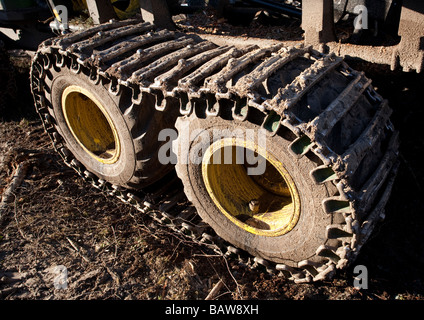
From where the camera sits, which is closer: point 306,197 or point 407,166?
point 306,197

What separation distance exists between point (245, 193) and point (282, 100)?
1066mm

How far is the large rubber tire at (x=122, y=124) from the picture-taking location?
293 centimetres

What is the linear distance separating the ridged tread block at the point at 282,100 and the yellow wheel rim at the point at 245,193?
0.83ft

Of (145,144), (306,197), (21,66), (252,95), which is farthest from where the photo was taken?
(21,66)

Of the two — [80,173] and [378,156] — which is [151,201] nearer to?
[80,173]

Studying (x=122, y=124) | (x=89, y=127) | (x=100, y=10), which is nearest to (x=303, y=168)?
(x=122, y=124)

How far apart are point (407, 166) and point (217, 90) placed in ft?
6.68

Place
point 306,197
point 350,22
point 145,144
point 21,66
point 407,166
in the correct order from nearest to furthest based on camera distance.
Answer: point 306,197 → point 145,144 → point 407,166 → point 350,22 → point 21,66

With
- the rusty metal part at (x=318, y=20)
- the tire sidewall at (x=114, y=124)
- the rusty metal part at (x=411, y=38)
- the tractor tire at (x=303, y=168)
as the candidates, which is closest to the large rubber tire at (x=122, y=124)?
the tire sidewall at (x=114, y=124)

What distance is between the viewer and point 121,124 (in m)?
3.00

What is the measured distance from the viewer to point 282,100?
7.05 feet

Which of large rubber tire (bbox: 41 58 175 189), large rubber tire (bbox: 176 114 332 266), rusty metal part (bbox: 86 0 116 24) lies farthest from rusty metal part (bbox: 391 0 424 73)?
rusty metal part (bbox: 86 0 116 24)

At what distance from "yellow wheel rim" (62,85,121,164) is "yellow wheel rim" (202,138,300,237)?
114cm

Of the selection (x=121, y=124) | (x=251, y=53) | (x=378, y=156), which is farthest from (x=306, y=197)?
(x=121, y=124)
